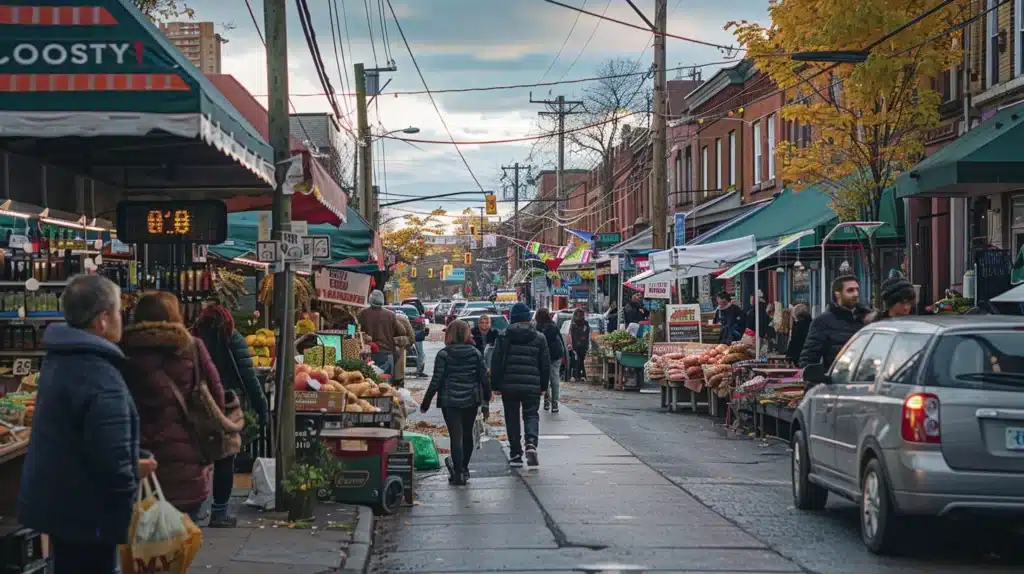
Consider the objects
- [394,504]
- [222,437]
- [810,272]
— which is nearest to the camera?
[222,437]

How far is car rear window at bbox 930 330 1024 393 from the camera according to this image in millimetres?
8948

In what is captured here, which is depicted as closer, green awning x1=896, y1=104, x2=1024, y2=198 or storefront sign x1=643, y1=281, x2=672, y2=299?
green awning x1=896, y1=104, x2=1024, y2=198

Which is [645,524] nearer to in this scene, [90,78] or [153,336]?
[153,336]

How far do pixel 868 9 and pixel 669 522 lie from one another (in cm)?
1127

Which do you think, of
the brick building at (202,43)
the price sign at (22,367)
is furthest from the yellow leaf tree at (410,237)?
the price sign at (22,367)

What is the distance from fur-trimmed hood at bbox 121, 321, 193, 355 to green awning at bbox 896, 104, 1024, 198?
45.2 feet

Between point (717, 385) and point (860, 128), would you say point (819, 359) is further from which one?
point (860, 128)

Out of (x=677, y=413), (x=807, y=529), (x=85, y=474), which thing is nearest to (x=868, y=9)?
(x=677, y=413)

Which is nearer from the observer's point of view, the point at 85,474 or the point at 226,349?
the point at 85,474

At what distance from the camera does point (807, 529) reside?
1092 cm

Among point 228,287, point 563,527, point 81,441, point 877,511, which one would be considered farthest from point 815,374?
point 228,287

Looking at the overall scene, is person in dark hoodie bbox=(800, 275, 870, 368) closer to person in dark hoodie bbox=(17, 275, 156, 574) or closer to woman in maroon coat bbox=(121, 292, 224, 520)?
woman in maroon coat bbox=(121, 292, 224, 520)

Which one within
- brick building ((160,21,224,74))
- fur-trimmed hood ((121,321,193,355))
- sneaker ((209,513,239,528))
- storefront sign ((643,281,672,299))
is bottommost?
sneaker ((209,513,239,528))

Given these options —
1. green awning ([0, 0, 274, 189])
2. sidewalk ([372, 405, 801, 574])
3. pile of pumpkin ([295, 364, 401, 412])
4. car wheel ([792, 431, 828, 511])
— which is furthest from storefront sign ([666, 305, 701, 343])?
green awning ([0, 0, 274, 189])
